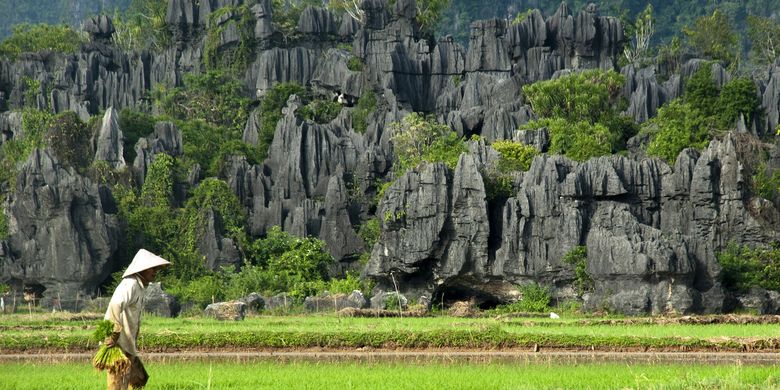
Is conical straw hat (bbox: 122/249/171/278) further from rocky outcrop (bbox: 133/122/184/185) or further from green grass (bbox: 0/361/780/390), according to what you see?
rocky outcrop (bbox: 133/122/184/185)

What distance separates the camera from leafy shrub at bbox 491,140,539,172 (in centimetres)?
5066

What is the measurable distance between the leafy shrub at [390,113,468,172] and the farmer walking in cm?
3761

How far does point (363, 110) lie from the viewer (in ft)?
210

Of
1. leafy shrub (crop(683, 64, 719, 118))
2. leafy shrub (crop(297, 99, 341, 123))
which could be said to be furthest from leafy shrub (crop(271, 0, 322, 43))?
leafy shrub (crop(683, 64, 719, 118))

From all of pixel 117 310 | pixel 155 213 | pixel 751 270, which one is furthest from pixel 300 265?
pixel 117 310

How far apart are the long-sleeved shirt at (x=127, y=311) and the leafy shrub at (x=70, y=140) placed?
41.9 meters

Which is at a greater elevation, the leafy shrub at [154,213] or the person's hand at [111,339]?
the leafy shrub at [154,213]

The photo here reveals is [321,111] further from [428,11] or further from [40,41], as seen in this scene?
[40,41]

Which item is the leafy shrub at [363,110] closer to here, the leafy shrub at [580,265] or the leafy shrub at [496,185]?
the leafy shrub at [496,185]

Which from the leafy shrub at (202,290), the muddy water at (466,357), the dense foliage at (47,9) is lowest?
the muddy water at (466,357)

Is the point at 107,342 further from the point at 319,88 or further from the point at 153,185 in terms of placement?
the point at 319,88

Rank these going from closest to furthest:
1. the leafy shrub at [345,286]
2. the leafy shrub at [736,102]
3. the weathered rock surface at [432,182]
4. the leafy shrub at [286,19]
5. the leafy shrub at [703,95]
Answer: the weathered rock surface at [432,182] < the leafy shrub at [345,286] < the leafy shrub at [736,102] < the leafy shrub at [703,95] < the leafy shrub at [286,19]

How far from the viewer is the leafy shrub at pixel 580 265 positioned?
4322 centimetres

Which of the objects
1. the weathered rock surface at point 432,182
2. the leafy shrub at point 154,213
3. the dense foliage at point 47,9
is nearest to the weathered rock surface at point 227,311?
the weathered rock surface at point 432,182
